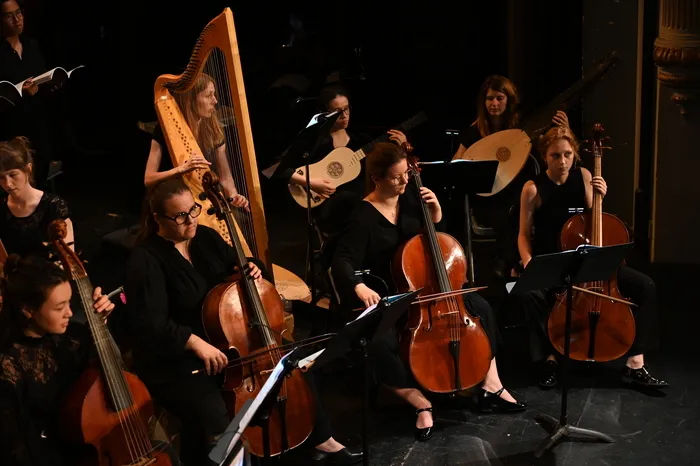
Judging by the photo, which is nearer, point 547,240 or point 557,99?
point 547,240

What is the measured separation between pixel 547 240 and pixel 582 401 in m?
0.78

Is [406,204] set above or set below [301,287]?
above

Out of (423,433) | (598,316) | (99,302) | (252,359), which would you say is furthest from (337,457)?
(598,316)

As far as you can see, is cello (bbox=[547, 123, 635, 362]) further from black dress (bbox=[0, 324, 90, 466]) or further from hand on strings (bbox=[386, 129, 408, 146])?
black dress (bbox=[0, 324, 90, 466])

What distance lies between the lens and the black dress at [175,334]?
3551 mm

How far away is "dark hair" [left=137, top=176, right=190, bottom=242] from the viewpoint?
358 centimetres

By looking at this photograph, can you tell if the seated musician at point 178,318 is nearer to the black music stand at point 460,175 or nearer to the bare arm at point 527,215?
the black music stand at point 460,175

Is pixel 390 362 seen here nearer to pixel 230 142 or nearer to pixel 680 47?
pixel 230 142

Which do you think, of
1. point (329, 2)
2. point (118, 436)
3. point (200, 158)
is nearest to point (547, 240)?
point (200, 158)

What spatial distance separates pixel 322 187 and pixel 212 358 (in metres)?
1.87

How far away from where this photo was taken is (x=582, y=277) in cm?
380

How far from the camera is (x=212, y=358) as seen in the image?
136 inches

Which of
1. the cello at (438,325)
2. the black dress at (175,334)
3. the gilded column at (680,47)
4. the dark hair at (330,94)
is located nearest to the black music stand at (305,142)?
the dark hair at (330,94)

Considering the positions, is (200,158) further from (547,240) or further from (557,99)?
(557,99)
